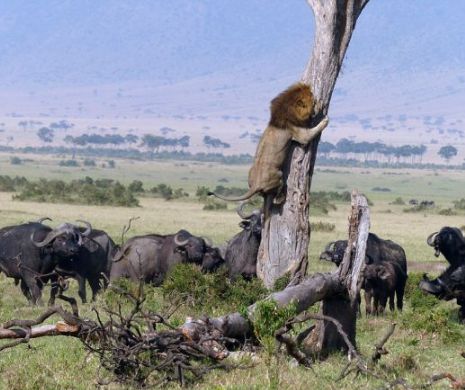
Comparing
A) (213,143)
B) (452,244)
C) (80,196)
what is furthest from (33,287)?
(213,143)

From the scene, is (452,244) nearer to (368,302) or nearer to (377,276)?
(377,276)

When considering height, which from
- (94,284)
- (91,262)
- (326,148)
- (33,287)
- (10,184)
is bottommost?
(10,184)

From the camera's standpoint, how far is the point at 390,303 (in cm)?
1587

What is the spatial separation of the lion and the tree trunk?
133 millimetres

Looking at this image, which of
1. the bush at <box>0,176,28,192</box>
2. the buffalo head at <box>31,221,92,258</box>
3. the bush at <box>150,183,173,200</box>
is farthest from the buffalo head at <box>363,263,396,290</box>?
the bush at <box>0,176,28,192</box>

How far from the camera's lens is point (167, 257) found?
1823 cm

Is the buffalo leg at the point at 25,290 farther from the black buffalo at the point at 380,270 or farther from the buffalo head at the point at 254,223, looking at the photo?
the black buffalo at the point at 380,270

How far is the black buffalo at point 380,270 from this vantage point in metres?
15.4

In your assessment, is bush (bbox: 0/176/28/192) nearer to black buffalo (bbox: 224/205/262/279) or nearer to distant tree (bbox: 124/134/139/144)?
black buffalo (bbox: 224/205/262/279)

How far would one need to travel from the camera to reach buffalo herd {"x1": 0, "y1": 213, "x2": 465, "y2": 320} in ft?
46.5

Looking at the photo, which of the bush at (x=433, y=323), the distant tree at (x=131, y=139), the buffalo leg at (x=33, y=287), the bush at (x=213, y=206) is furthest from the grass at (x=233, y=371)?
the distant tree at (x=131, y=139)

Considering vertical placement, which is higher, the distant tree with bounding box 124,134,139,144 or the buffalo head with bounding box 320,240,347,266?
the buffalo head with bounding box 320,240,347,266

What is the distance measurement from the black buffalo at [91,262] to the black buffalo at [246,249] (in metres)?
2.08

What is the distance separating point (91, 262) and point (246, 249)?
284cm
